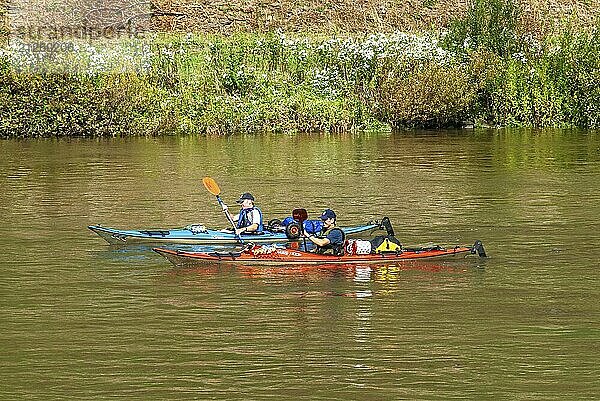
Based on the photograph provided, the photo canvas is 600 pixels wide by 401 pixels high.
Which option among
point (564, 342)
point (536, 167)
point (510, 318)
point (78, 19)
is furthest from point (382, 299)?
point (78, 19)

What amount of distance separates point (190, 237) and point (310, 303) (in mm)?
4571

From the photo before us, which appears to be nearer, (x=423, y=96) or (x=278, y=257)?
(x=278, y=257)

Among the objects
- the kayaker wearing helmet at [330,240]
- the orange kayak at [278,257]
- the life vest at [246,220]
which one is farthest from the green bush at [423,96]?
the orange kayak at [278,257]

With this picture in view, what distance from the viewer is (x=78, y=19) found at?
55406mm

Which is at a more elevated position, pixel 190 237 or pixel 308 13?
pixel 308 13

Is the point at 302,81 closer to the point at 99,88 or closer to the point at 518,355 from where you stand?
the point at 99,88

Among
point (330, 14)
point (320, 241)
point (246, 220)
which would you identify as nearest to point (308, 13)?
point (330, 14)

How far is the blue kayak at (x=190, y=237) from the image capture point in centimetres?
1900

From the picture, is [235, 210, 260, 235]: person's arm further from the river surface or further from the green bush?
the green bush

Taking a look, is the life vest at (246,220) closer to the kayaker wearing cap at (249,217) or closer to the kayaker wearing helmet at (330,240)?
the kayaker wearing cap at (249,217)

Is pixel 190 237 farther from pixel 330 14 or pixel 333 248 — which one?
pixel 330 14

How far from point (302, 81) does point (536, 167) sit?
18785mm

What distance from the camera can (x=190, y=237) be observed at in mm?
19266

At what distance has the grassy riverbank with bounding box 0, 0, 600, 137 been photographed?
4597 centimetres
